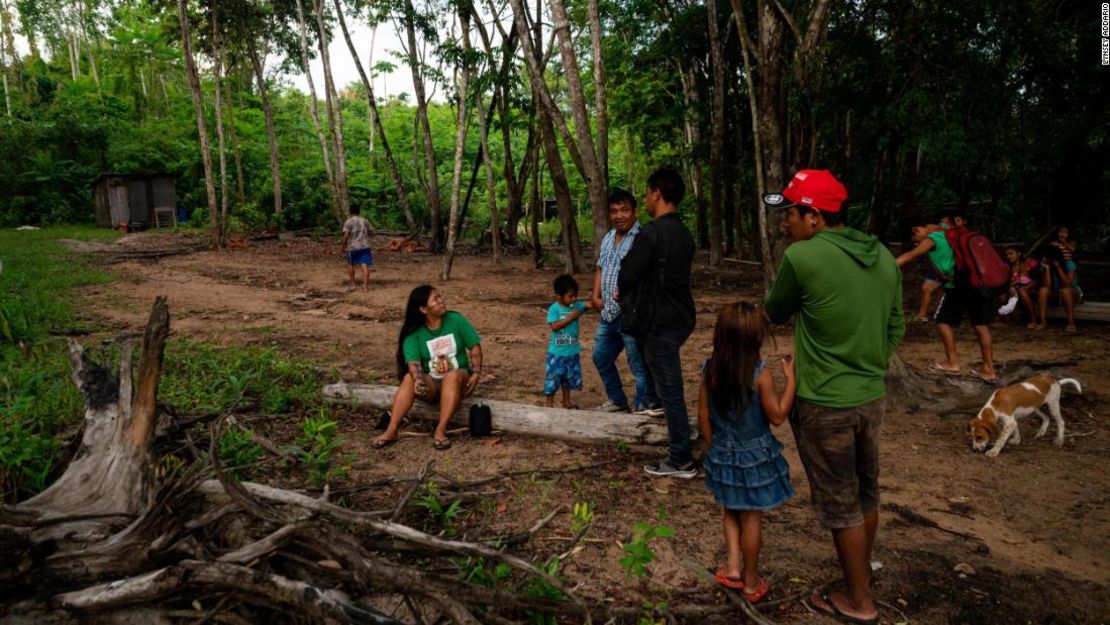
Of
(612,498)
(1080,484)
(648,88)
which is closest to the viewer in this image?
(612,498)

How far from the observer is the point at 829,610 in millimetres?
2941

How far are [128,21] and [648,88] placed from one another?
34.9 meters

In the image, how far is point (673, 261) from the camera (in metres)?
4.26

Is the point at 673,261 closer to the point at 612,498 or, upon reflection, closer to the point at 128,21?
the point at 612,498

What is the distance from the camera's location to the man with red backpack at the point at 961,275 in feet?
20.1

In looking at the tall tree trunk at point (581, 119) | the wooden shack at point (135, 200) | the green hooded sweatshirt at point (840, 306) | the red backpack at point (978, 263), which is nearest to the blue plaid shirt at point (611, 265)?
the green hooded sweatshirt at point (840, 306)

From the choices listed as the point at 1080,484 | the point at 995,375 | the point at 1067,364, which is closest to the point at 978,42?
the point at 1067,364

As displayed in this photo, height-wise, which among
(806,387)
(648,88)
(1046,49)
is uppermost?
(648,88)

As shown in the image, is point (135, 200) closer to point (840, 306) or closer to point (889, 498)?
point (889, 498)

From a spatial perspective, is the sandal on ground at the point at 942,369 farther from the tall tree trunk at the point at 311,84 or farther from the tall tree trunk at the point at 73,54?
the tall tree trunk at the point at 73,54

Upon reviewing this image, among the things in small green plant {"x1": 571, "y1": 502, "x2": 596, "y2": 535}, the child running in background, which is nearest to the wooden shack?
small green plant {"x1": 571, "y1": 502, "x2": 596, "y2": 535}

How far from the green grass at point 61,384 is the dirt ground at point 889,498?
505 mm

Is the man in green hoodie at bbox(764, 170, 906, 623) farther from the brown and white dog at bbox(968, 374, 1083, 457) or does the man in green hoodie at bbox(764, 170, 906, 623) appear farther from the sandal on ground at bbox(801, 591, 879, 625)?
the brown and white dog at bbox(968, 374, 1083, 457)

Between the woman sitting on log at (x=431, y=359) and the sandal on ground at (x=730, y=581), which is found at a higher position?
the woman sitting on log at (x=431, y=359)
